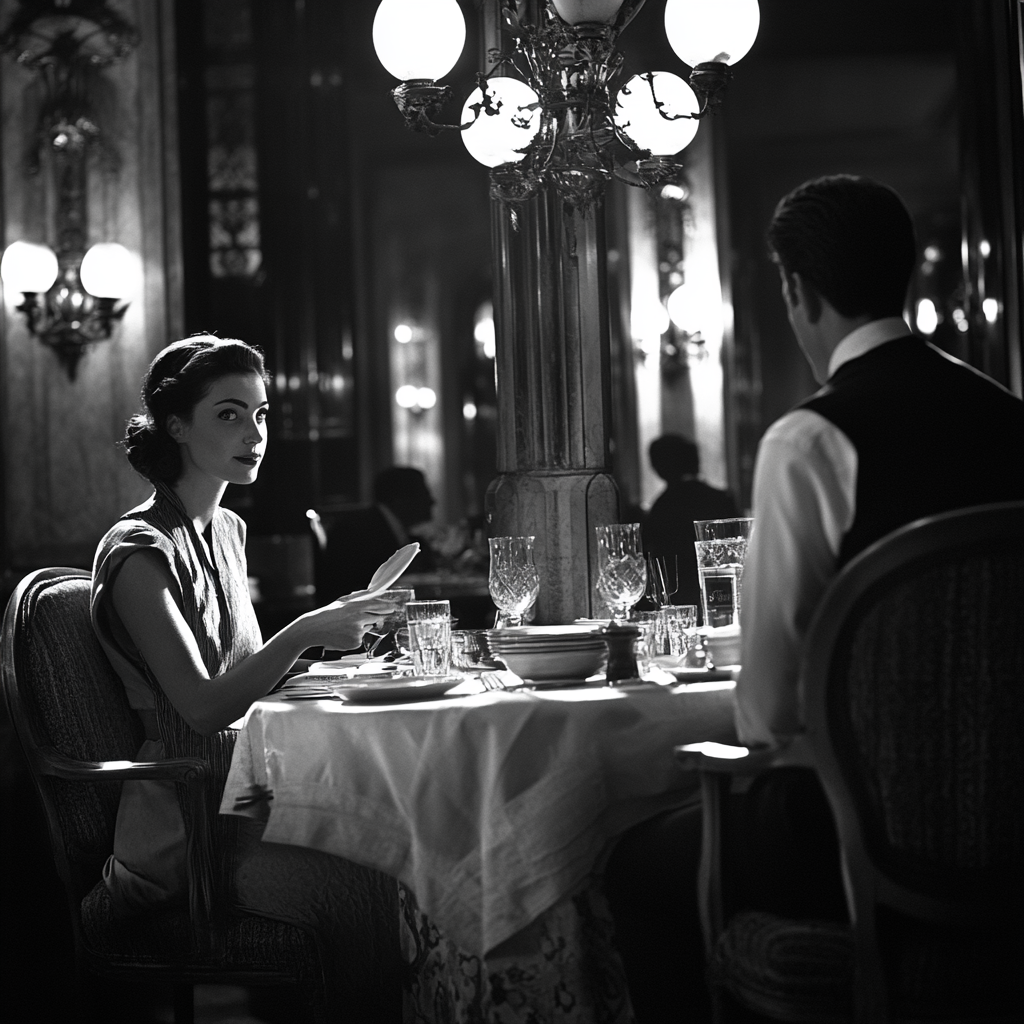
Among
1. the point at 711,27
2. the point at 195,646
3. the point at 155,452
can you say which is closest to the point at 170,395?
the point at 155,452

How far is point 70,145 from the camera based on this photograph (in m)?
6.38

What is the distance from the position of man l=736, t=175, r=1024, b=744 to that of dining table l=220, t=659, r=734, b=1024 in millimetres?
320

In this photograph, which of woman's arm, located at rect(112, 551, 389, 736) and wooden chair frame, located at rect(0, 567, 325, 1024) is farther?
woman's arm, located at rect(112, 551, 389, 736)

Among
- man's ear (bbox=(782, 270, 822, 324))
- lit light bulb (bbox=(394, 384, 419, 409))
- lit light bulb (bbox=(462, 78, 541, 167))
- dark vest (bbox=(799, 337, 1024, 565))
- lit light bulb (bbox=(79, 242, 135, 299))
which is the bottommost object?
dark vest (bbox=(799, 337, 1024, 565))

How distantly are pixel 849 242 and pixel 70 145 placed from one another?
17.8 feet

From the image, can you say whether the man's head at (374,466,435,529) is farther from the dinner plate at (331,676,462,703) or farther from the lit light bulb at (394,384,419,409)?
the dinner plate at (331,676,462,703)

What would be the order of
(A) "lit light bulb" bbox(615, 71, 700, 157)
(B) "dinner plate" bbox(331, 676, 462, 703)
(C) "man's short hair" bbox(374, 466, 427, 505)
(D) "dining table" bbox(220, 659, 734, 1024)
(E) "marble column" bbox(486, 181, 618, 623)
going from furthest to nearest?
(C) "man's short hair" bbox(374, 466, 427, 505) < (E) "marble column" bbox(486, 181, 618, 623) < (A) "lit light bulb" bbox(615, 71, 700, 157) < (B) "dinner plate" bbox(331, 676, 462, 703) < (D) "dining table" bbox(220, 659, 734, 1024)

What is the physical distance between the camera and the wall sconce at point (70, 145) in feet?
20.9

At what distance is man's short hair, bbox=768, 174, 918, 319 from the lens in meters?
1.79

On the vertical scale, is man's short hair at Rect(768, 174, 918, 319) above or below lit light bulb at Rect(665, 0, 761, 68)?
below

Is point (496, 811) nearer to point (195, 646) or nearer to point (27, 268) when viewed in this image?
point (195, 646)

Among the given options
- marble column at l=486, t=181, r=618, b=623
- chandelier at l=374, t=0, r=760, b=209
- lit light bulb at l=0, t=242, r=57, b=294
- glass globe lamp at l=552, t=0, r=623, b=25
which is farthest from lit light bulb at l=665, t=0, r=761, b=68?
lit light bulb at l=0, t=242, r=57, b=294

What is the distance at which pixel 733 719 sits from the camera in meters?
2.17

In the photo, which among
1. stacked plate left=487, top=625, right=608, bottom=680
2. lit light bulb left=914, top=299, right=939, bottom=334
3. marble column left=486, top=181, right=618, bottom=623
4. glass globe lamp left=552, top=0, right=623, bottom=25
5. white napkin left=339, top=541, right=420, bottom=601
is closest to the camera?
stacked plate left=487, top=625, right=608, bottom=680
